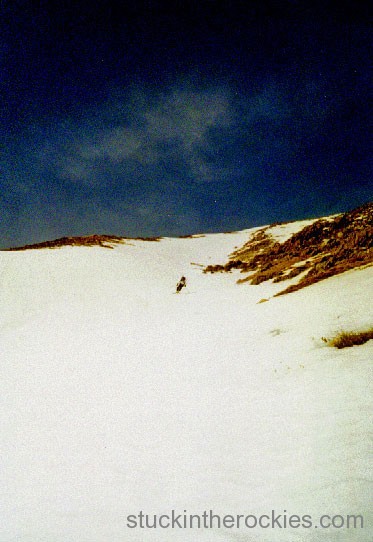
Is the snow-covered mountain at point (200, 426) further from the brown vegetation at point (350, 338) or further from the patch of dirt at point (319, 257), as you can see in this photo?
the patch of dirt at point (319, 257)

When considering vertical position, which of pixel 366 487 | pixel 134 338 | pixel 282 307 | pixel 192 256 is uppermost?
pixel 192 256

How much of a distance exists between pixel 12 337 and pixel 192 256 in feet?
78.7

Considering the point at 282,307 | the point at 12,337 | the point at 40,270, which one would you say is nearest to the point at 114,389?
the point at 282,307

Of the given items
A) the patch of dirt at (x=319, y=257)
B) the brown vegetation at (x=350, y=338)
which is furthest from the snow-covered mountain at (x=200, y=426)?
the patch of dirt at (x=319, y=257)

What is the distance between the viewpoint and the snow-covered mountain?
7.34 ft

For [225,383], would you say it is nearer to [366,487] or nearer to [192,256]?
[366,487]

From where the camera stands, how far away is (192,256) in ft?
109

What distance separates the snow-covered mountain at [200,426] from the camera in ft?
Result: 7.34

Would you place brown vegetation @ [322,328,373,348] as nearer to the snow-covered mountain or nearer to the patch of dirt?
the snow-covered mountain

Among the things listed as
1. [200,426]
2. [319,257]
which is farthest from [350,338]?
[319,257]

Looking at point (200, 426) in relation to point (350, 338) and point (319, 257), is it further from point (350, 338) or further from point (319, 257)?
point (319, 257)

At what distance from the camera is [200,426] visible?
11.4 ft

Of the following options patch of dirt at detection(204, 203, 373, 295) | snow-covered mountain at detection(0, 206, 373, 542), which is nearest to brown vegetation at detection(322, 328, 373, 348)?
snow-covered mountain at detection(0, 206, 373, 542)

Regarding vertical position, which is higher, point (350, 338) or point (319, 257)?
point (319, 257)
